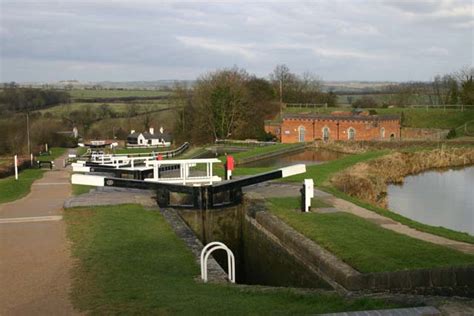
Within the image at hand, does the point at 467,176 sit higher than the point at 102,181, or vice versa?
the point at 102,181

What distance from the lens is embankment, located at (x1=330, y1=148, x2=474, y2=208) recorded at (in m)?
17.8

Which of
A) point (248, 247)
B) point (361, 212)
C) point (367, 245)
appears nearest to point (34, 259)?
point (367, 245)

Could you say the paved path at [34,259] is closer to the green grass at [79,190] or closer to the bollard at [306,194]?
the green grass at [79,190]

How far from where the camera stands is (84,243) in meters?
9.41

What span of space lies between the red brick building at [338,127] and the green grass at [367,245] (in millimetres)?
28553

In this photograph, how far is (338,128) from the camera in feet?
131

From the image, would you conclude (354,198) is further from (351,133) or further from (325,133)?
(325,133)

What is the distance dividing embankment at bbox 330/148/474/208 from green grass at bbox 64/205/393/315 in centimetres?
878

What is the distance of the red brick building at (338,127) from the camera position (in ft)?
130

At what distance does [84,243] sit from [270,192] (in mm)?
6983

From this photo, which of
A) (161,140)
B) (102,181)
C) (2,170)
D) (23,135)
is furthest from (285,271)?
(161,140)

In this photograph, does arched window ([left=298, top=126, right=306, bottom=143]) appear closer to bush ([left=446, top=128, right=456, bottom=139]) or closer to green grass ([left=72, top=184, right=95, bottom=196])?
bush ([left=446, top=128, right=456, bottom=139])

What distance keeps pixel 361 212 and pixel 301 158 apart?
1943 centimetres

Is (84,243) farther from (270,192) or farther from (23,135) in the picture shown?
(23,135)
